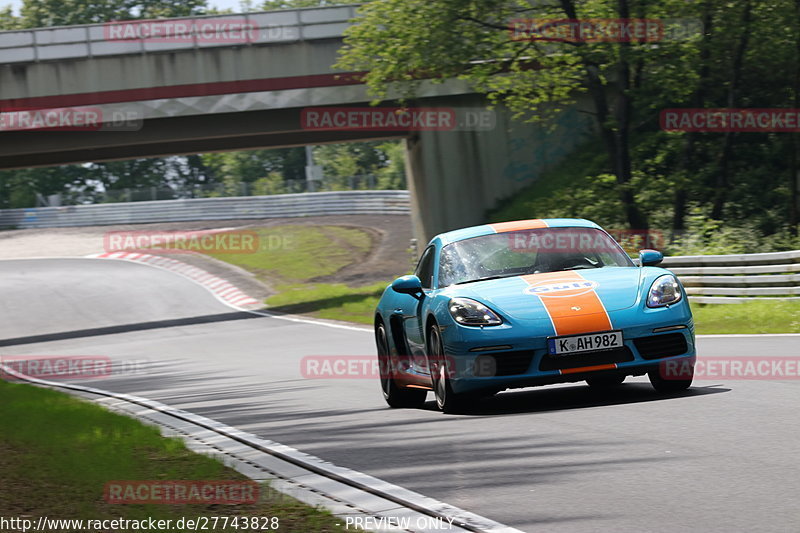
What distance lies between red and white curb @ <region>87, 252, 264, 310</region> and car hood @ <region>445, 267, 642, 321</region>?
27.5 metres

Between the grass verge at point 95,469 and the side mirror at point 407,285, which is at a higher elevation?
the side mirror at point 407,285

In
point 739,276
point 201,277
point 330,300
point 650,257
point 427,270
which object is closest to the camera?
point 650,257

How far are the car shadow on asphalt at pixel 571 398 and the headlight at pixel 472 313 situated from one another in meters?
0.76

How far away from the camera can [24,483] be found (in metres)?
6.62

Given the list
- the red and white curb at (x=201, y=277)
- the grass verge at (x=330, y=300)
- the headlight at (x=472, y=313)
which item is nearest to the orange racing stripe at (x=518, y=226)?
the headlight at (x=472, y=313)

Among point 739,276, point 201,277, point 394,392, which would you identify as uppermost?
point 394,392

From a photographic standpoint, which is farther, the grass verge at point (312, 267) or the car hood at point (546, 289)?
the grass verge at point (312, 267)

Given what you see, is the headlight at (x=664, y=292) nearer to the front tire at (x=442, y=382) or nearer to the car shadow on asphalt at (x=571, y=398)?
the car shadow on asphalt at (x=571, y=398)

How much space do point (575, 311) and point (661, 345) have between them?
27.3 inches

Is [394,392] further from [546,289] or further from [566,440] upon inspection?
[566,440]

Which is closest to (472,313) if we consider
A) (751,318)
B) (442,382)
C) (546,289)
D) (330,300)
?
(546,289)

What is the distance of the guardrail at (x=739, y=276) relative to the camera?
18328 mm

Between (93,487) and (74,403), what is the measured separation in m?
6.15

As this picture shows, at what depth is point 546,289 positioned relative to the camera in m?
8.74
